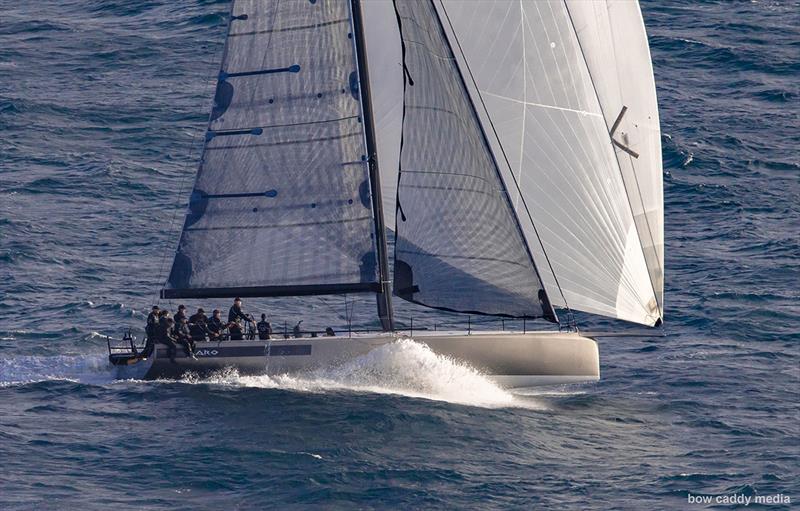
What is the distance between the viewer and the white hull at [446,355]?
36312 mm

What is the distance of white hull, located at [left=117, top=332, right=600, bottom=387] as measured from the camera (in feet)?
119

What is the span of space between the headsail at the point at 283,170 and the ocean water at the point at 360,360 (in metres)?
2.48

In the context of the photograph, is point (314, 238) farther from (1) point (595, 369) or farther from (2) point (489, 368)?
(1) point (595, 369)

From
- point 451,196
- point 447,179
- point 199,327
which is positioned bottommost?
point 199,327

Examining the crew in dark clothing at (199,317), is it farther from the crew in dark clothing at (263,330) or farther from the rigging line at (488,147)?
the rigging line at (488,147)

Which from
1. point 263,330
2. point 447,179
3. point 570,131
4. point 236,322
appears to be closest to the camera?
point 570,131

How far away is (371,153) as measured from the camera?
120ft

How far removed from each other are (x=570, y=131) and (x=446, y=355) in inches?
247

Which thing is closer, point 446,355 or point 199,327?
point 446,355

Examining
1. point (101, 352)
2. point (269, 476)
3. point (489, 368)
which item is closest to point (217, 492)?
point (269, 476)

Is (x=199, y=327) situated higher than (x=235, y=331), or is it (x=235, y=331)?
(x=199, y=327)

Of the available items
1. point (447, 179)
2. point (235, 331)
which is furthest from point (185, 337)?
point (447, 179)

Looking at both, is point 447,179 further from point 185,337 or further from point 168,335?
point 168,335

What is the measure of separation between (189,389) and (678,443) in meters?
11.9
